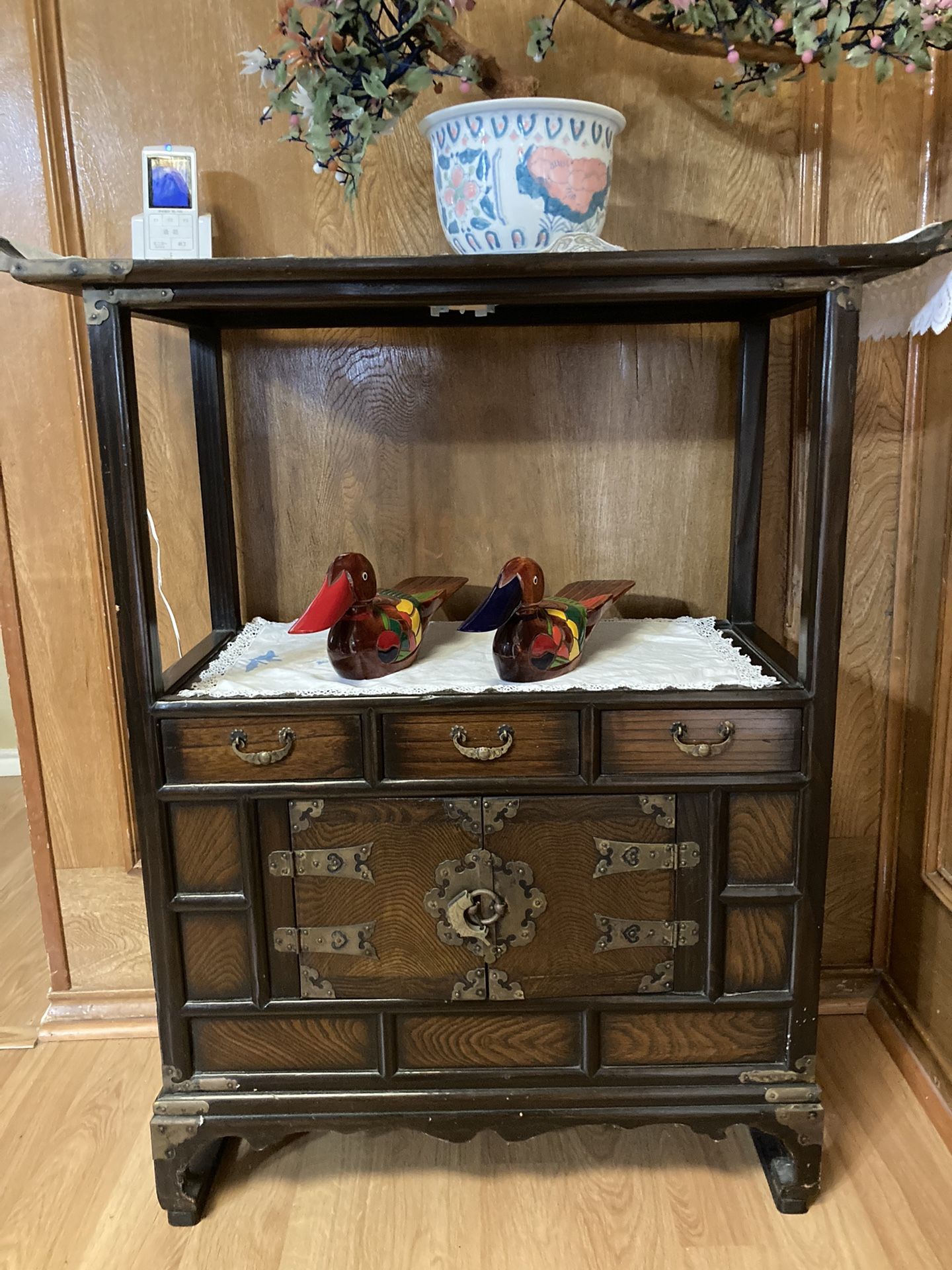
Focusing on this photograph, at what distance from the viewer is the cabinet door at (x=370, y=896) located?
134 centimetres

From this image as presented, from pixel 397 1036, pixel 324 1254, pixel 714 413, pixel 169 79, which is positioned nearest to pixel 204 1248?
pixel 324 1254

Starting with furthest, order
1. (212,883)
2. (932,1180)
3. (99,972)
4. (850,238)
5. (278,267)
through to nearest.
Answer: (99,972), (850,238), (932,1180), (212,883), (278,267)

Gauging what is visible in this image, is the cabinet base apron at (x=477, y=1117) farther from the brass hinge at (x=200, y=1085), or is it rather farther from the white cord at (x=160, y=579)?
the white cord at (x=160, y=579)

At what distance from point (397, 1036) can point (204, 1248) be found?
1.30 feet

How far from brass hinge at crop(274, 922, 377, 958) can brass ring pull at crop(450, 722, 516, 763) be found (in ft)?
0.93

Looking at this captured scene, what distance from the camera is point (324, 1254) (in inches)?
54.6

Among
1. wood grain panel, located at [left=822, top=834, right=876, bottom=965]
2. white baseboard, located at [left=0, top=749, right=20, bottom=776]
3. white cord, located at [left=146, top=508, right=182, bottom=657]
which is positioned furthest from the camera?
white baseboard, located at [left=0, top=749, right=20, bottom=776]

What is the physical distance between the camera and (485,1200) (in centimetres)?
147

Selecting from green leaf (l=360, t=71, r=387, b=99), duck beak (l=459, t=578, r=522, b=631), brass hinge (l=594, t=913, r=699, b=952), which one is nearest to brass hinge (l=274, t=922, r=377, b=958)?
brass hinge (l=594, t=913, r=699, b=952)

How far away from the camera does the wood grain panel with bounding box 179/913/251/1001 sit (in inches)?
54.2

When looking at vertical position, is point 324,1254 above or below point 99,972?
below

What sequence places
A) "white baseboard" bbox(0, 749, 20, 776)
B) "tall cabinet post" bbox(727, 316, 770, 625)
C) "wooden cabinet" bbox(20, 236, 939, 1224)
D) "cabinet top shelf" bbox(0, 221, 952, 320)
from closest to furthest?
"cabinet top shelf" bbox(0, 221, 952, 320), "wooden cabinet" bbox(20, 236, 939, 1224), "tall cabinet post" bbox(727, 316, 770, 625), "white baseboard" bbox(0, 749, 20, 776)

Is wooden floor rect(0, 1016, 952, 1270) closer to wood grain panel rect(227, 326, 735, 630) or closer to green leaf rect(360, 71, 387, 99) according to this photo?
wood grain panel rect(227, 326, 735, 630)

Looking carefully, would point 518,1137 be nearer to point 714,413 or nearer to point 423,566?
point 423,566
